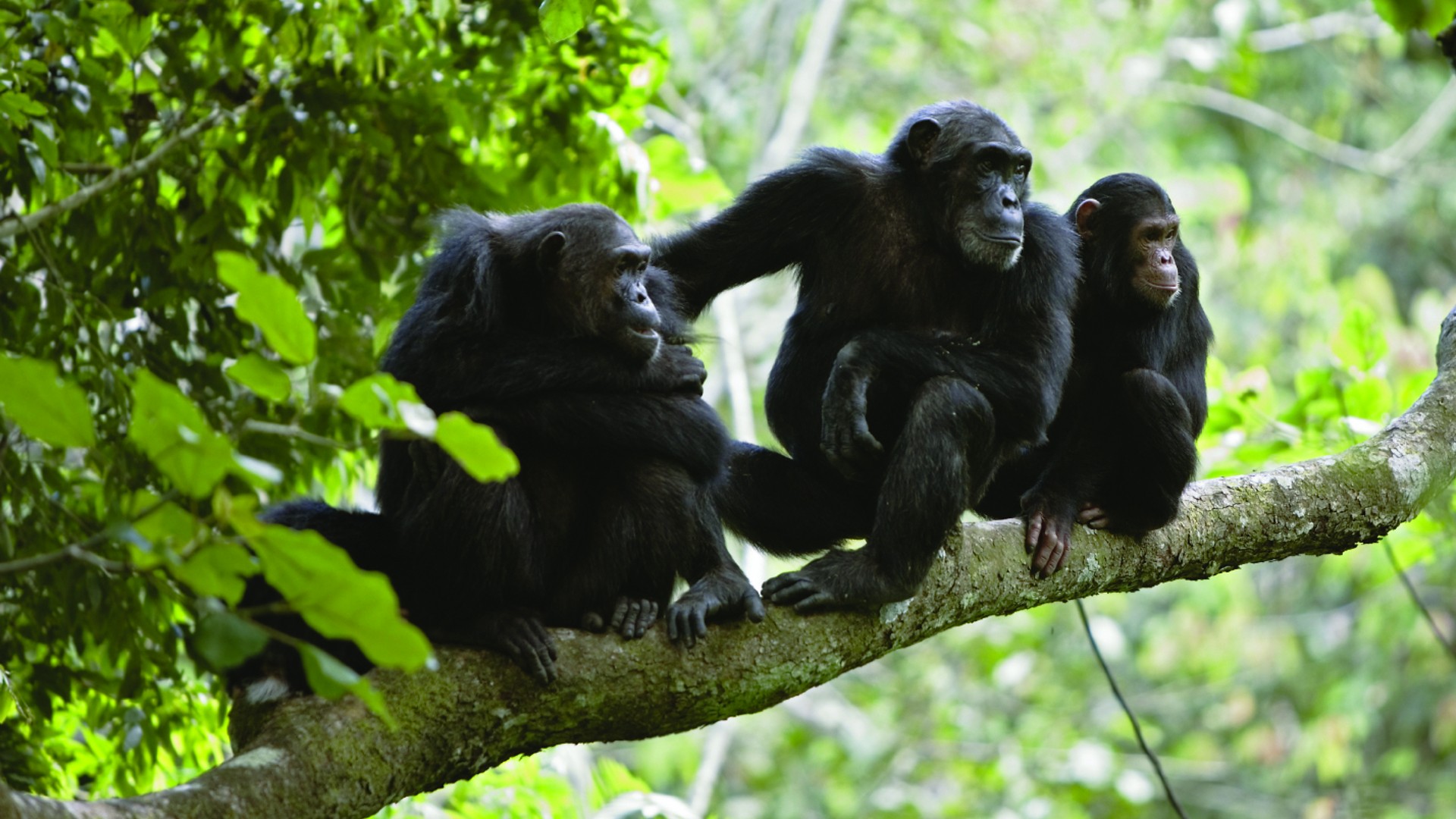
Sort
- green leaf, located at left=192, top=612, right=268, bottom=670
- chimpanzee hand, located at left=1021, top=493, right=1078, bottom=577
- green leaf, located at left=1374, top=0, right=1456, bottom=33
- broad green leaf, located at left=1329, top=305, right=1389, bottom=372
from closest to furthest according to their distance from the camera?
green leaf, located at left=1374, top=0, right=1456, bottom=33
green leaf, located at left=192, top=612, right=268, bottom=670
chimpanzee hand, located at left=1021, top=493, right=1078, bottom=577
broad green leaf, located at left=1329, top=305, right=1389, bottom=372

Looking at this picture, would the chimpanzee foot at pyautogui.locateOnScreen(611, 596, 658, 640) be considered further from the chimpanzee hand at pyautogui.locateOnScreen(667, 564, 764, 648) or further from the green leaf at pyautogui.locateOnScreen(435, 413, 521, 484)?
the green leaf at pyautogui.locateOnScreen(435, 413, 521, 484)

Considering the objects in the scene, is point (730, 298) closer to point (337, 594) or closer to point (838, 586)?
point (838, 586)

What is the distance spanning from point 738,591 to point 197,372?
75.3 inches

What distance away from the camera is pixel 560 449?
3.62 metres

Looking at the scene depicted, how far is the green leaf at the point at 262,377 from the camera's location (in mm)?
1601

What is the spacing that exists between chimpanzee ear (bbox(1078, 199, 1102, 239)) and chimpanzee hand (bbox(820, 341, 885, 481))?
1275 millimetres

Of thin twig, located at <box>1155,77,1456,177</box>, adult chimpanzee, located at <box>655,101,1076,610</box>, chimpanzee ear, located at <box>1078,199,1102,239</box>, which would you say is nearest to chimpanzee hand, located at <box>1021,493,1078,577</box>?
adult chimpanzee, located at <box>655,101,1076,610</box>

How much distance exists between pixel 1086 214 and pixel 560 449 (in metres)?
2.24

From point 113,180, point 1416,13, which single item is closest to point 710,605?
point 113,180

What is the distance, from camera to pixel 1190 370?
463 centimetres

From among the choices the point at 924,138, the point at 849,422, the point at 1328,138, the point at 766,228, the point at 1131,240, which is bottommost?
the point at 1328,138

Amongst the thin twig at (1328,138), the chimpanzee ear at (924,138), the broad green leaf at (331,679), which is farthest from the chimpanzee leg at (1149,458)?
the thin twig at (1328,138)

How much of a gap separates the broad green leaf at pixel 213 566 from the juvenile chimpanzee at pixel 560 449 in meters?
1.66

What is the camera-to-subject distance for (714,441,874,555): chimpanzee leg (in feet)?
14.1
